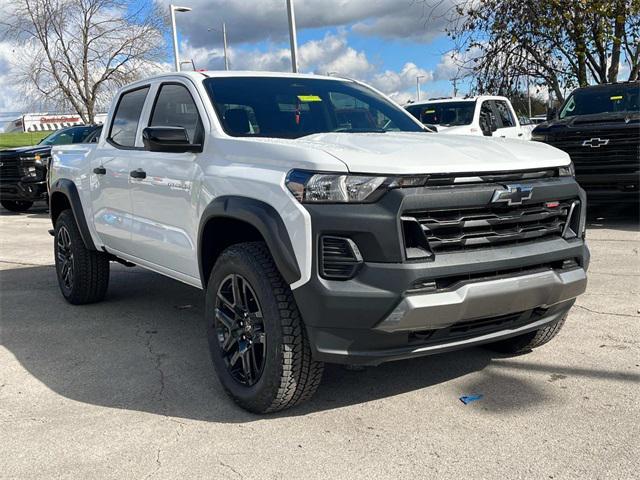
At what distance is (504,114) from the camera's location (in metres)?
13.4

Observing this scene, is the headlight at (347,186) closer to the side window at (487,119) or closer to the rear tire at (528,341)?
the rear tire at (528,341)

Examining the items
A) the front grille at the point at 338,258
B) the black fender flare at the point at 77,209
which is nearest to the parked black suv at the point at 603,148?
the black fender flare at the point at 77,209

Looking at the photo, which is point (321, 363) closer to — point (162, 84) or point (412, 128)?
point (412, 128)

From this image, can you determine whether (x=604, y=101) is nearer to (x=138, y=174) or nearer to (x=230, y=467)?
(x=138, y=174)

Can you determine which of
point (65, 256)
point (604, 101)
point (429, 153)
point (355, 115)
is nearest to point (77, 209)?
point (65, 256)

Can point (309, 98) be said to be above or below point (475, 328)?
Answer: above

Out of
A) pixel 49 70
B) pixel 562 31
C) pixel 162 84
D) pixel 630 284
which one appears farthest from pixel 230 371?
pixel 49 70

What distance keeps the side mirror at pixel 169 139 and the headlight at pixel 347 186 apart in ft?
3.62

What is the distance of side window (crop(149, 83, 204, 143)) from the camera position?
4.20m

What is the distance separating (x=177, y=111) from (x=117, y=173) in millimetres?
862

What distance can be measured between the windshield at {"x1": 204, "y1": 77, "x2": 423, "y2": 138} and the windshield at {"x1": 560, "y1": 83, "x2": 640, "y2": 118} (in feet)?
21.6

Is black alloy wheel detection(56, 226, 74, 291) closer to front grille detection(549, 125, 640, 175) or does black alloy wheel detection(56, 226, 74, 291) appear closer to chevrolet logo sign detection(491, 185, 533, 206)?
chevrolet logo sign detection(491, 185, 533, 206)

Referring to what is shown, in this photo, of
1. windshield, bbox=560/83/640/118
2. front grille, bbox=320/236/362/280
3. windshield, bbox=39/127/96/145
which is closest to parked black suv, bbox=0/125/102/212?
windshield, bbox=39/127/96/145

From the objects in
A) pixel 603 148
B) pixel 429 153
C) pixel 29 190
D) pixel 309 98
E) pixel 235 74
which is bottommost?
pixel 29 190
